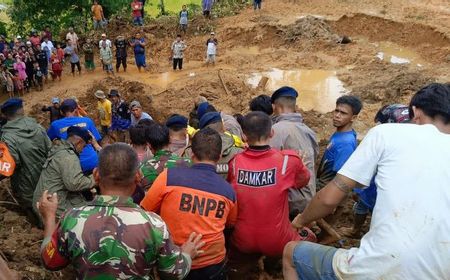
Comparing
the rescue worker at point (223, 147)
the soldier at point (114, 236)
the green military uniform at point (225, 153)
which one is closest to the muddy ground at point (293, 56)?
the rescue worker at point (223, 147)

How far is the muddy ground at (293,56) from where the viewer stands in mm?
12720

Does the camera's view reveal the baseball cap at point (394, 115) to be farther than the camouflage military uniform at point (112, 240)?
Yes

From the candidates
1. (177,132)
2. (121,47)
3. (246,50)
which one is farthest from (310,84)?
(177,132)

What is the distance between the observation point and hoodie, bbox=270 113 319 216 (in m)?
4.12

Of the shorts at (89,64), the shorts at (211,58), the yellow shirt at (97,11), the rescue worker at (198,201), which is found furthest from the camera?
the yellow shirt at (97,11)

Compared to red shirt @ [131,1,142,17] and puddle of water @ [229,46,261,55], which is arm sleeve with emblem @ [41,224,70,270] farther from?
red shirt @ [131,1,142,17]

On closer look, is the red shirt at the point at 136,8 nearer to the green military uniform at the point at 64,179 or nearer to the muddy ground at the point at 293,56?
the muddy ground at the point at 293,56

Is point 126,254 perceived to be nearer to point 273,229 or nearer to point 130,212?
point 130,212

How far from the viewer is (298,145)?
14.3ft

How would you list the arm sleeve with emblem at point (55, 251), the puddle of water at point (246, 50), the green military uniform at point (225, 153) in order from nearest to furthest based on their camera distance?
the arm sleeve with emblem at point (55, 251) < the green military uniform at point (225, 153) < the puddle of water at point (246, 50)

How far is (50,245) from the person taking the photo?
257 cm

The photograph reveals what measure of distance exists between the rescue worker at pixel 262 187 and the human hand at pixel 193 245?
54cm

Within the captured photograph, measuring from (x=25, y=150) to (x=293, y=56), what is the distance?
12.9m

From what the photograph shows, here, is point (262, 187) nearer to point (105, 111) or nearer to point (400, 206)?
point (400, 206)
